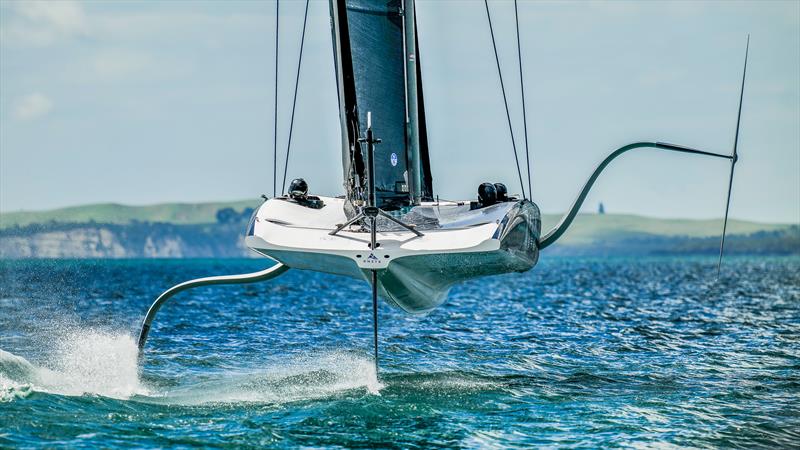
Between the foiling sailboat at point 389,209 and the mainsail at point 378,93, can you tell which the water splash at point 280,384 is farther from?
the mainsail at point 378,93

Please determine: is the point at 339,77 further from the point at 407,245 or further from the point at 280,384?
the point at 280,384

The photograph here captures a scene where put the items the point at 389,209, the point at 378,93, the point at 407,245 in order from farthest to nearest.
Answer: the point at 389,209
the point at 378,93
the point at 407,245

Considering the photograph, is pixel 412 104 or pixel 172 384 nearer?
pixel 172 384

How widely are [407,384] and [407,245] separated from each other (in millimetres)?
3251

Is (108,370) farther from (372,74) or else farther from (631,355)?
(631,355)

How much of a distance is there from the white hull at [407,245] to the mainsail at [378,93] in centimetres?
98

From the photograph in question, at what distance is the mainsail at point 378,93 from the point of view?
16.2 meters

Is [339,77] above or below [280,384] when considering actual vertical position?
above

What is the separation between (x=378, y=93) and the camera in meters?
16.8

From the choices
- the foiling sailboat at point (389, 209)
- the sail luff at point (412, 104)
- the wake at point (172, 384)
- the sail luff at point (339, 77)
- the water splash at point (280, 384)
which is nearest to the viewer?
the foiling sailboat at point (389, 209)

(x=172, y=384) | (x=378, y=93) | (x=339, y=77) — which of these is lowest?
(x=172, y=384)

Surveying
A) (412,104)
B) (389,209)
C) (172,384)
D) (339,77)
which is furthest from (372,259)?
(172,384)

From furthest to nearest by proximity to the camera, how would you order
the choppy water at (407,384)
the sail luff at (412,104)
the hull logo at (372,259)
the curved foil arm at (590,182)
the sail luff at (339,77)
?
the sail luff at (412,104) → the curved foil arm at (590,182) → the sail luff at (339,77) → the hull logo at (372,259) → the choppy water at (407,384)

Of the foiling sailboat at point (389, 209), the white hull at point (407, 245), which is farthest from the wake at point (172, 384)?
the white hull at point (407, 245)
